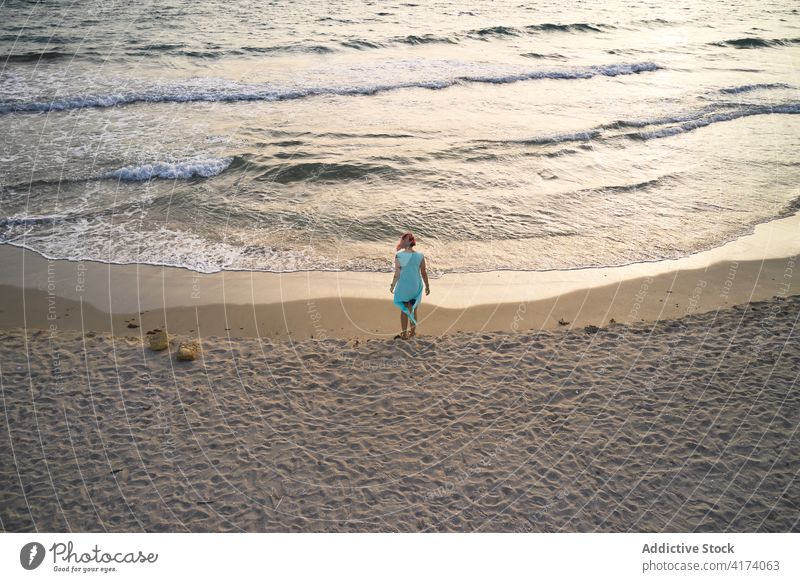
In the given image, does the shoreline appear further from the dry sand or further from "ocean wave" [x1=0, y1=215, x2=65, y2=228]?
"ocean wave" [x1=0, y1=215, x2=65, y2=228]

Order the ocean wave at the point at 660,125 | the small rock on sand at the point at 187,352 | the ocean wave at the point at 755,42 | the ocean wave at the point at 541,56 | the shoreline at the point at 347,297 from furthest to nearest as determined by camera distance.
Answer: the ocean wave at the point at 755,42
the ocean wave at the point at 541,56
the ocean wave at the point at 660,125
the shoreline at the point at 347,297
the small rock on sand at the point at 187,352

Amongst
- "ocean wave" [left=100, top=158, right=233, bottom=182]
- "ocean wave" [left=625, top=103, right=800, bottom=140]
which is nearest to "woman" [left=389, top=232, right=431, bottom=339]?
"ocean wave" [left=100, top=158, right=233, bottom=182]

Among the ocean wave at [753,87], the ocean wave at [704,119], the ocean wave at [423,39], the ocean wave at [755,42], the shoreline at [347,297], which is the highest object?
the ocean wave at [423,39]

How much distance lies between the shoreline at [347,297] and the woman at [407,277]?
0.66 m

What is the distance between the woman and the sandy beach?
61 centimetres

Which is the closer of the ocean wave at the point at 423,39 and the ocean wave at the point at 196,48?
the ocean wave at the point at 196,48

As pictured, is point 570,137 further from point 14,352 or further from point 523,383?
point 14,352

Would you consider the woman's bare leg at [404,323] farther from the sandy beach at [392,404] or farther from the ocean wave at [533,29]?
the ocean wave at [533,29]

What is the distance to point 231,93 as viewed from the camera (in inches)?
1041

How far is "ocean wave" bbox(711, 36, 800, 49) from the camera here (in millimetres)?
38781

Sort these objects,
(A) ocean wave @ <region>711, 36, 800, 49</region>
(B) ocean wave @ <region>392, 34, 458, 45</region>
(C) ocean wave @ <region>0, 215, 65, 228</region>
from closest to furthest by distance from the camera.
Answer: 1. (C) ocean wave @ <region>0, 215, 65, 228</region>
2. (B) ocean wave @ <region>392, 34, 458, 45</region>
3. (A) ocean wave @ <region>711, 36, 800, 49</region>

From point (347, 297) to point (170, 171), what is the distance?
8836 millimetres

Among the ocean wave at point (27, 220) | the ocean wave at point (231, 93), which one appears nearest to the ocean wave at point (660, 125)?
the ocean wave at point (231, 93)

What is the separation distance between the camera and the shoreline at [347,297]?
37.9 ft
